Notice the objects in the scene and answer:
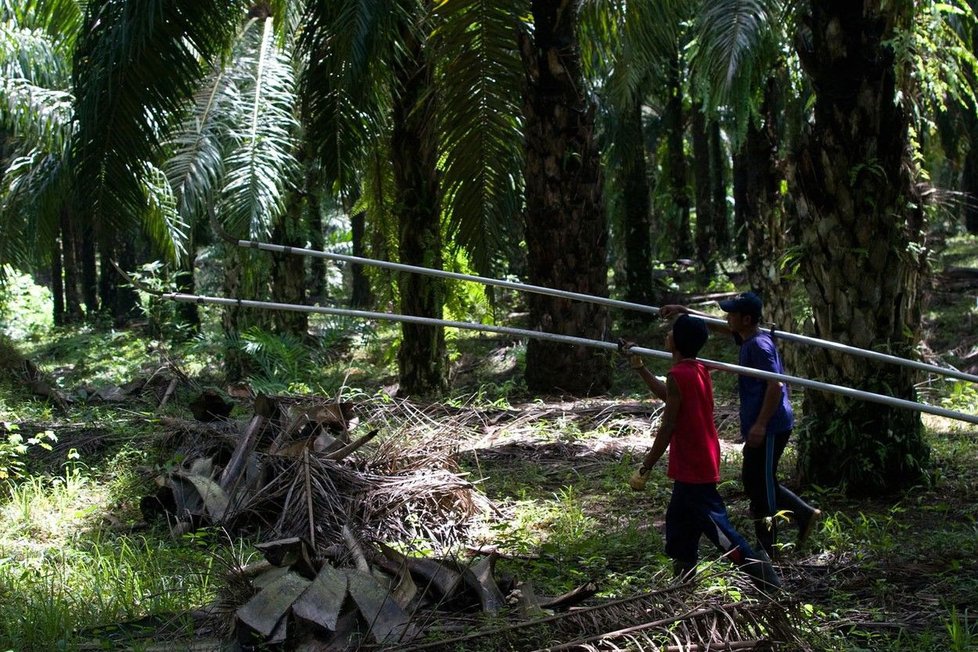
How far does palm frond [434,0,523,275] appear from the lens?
7.94 metres

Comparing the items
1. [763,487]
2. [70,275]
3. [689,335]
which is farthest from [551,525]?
[70,275]

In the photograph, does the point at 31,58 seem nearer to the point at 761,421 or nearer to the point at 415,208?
the point at 415,208

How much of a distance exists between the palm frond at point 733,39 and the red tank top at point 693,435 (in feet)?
17.0

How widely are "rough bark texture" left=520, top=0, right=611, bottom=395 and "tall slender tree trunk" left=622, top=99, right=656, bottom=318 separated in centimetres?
603

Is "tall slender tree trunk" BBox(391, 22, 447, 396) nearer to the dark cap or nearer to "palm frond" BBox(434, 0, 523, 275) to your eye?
"palm frond" BBox(434, 0, 523, 275)

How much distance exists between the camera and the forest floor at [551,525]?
15.9 ft

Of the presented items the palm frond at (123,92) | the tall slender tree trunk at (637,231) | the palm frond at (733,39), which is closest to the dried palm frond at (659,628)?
the palm frond at (123,92)

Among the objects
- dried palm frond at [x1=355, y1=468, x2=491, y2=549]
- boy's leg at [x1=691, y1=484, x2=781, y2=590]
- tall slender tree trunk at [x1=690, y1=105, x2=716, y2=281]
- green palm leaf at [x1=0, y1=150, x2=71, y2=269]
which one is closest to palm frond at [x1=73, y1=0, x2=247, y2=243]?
dried palm frond at [x1=355, y1=468, x2=491, y2=549]

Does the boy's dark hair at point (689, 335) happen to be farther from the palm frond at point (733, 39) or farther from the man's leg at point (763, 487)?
the palm frond at point (733, 39)

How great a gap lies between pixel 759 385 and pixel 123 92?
419 cm

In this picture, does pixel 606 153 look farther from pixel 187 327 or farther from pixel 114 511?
pixel 114 511

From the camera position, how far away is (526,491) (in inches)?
291

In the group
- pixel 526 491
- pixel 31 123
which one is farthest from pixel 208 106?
pixel 526 491

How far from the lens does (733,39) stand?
31.4 ft
